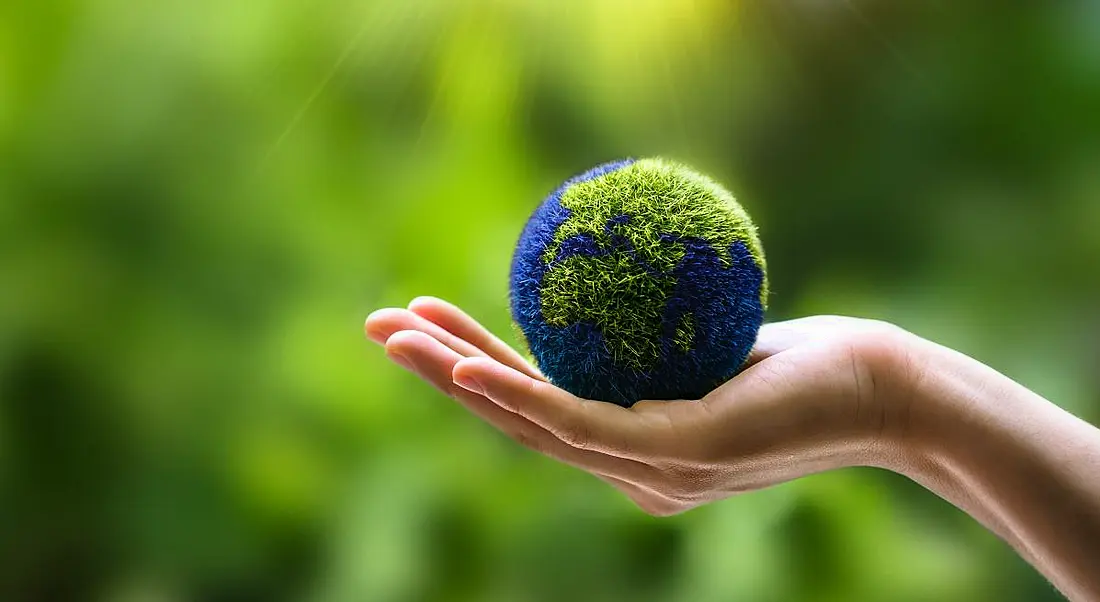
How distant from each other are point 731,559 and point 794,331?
45 centimetres

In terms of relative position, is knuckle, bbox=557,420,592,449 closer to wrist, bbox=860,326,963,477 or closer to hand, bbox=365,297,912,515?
hand, bbox=365,297,912,515

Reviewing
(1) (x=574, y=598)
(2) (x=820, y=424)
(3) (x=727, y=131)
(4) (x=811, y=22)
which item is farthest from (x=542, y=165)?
(2) (x=820, y=424)

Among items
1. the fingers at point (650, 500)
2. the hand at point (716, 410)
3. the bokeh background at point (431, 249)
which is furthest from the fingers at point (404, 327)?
the bokeh background at point (431, 249)

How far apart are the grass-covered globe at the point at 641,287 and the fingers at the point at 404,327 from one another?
5 cm

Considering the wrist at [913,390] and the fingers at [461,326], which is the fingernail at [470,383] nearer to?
the fingers at [461,326]

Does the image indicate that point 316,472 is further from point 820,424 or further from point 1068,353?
point 1068,353

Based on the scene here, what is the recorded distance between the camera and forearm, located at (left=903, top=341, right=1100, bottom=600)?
0.44 m

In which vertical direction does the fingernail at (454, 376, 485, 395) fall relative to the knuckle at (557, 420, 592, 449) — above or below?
below

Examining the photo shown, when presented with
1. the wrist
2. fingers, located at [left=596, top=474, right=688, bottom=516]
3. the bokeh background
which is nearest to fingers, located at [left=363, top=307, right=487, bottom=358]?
fingers, located at [left=596, top=474, right=688, bottom=516]

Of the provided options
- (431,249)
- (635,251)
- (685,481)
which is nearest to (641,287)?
(635,251)

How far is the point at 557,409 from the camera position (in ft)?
1.43

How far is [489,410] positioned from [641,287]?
0.11m

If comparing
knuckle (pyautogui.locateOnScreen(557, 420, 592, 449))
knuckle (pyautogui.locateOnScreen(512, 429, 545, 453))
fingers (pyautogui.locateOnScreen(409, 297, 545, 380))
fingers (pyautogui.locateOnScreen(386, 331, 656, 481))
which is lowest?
knuckle (pyautogui.locateOnScreen(557, 420, 592, 449))

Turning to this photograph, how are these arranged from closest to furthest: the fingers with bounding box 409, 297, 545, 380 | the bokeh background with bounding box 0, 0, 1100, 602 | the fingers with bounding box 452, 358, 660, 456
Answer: the fingers with bounding box 452, 358, 660, 456 < the fingers with bounding box 409, 297, 545, 380 < the bokeh background with bounding box 0, 0, 1100, 602
